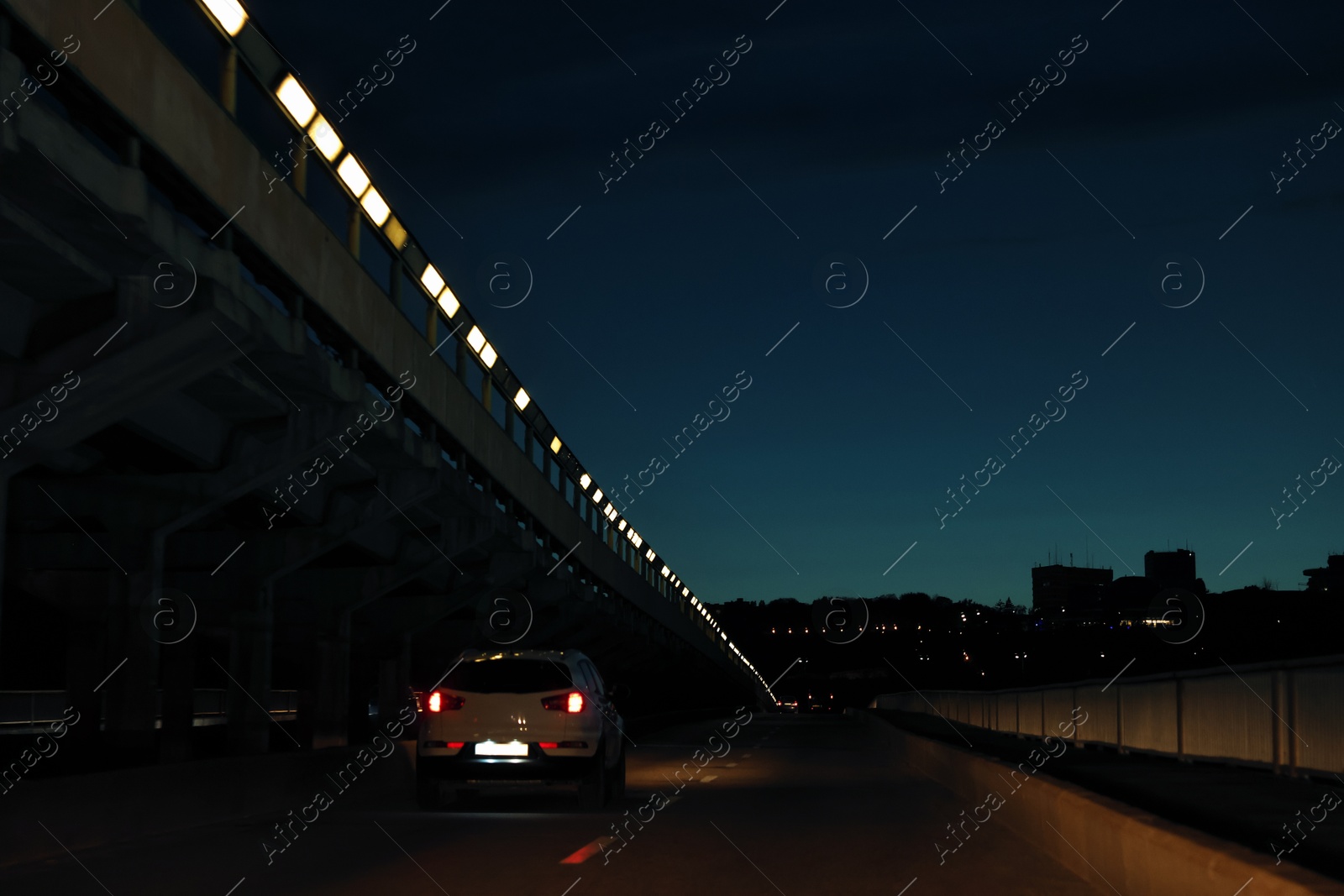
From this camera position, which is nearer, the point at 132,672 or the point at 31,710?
the point at 132,672

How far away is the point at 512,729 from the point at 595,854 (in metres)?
4.66

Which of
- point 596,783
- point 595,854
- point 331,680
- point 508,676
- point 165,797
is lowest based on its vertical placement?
point 595,854

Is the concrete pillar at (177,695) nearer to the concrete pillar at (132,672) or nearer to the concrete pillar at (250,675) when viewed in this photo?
the concrete pillar at (250,675)

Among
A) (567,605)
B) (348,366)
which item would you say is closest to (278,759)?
(348,366)

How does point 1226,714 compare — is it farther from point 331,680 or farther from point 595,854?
point 331,680

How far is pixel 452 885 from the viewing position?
10469 mm

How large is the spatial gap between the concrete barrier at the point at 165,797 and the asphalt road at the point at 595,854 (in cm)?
28

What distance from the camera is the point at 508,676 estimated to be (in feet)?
57.2

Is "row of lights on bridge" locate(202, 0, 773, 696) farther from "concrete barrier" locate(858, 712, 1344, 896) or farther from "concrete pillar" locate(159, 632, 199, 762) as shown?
"concrete barrier" locate(858, 712, 1344, 896)

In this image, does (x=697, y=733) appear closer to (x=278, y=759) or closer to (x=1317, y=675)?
(x=278, y=759)

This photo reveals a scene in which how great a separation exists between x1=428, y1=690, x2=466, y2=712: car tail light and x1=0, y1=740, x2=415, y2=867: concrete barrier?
1.66 m

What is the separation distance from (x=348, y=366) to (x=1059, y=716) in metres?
14.1

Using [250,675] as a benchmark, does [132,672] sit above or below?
below

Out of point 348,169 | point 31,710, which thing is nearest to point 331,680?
point 348,169
